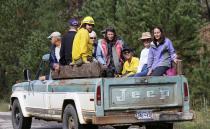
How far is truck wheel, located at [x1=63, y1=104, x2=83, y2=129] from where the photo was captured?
896 centimetres

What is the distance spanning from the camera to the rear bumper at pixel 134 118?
838 centimetres

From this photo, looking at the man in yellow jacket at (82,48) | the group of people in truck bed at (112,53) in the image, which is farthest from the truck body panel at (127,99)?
the group of people in truck bed at (112,53)

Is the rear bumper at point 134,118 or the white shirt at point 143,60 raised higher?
the white shirt at point 143,60

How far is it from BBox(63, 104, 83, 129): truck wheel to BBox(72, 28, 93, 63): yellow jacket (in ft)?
3.12

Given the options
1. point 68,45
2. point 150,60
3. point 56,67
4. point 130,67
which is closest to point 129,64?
point 130,67

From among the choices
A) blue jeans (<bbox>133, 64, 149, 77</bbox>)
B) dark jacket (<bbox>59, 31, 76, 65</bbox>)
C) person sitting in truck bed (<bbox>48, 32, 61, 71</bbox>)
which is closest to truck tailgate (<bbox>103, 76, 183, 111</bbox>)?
blue jeans (<bbox>133, 64, 149, 77</bbox>)

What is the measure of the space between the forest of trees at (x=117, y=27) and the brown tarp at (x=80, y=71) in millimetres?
10963

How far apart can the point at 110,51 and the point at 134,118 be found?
1.78 metres

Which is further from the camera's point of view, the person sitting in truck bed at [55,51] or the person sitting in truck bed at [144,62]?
the person sitting in truck bed at [55,51]

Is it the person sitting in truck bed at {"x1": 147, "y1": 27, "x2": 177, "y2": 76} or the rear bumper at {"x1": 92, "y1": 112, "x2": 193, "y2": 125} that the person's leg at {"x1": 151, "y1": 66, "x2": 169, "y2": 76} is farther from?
the rear bumper at {"x1": 92, "y1": 112, "x2": 193, "y2": 125}

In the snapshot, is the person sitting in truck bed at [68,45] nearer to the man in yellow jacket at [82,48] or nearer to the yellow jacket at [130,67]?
the man in yellow jacket at [82,48]

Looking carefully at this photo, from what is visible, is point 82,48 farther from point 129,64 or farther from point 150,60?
point 150,60

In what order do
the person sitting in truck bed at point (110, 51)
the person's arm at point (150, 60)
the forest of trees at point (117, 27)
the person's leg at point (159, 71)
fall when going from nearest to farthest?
1. the person's leg at point (159, 71)
2. the person's arm at point (150, 60)
3. the person sitting in truck bed at point (110, 51)
4. the forest of trees at point (117, 27)

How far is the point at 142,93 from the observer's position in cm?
870
